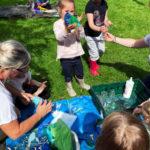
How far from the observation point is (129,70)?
629cm

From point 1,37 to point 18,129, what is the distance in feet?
12.7

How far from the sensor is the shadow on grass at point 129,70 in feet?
20.1

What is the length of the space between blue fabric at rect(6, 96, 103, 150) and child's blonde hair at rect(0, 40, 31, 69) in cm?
96

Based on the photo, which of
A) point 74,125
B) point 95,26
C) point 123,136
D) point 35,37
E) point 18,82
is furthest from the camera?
point 35,37

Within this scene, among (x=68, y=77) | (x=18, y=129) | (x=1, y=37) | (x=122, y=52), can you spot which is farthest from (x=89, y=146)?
(x=1, y=37)

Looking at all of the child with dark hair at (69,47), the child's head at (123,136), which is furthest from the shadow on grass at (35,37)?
the child's head at (123,136)

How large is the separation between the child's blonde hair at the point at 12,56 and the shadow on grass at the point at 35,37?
6.56 feet

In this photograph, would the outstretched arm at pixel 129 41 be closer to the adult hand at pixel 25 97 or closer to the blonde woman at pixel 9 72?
the adult hand at pixel 25 97

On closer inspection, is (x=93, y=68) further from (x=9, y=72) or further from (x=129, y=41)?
(x=9, y=72)

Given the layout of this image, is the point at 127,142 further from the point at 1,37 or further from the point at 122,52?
the point at 1,37

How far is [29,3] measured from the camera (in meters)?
8.65

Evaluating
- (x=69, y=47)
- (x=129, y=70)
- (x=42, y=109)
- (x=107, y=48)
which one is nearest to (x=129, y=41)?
(x=69, y=47)

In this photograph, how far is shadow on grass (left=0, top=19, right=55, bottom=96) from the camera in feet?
20.6

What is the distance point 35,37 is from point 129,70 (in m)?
2.28
